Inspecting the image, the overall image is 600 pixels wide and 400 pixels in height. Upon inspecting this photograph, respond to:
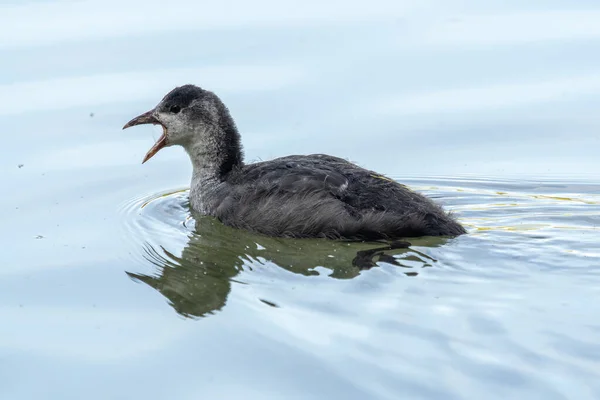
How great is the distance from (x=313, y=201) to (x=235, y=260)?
101 cm

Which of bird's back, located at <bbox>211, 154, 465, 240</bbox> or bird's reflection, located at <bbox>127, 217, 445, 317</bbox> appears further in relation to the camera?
bird's back, located at <bbox>211, 154, 465, 240</bbox>

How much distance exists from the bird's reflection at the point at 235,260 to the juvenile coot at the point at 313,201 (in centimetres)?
13

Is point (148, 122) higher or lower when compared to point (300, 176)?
higher

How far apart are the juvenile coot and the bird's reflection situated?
5.0 inches

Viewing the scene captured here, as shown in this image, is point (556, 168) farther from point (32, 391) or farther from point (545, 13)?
point (32, 391)

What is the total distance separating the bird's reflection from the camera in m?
9.44

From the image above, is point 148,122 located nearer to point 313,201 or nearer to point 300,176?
point 300,176

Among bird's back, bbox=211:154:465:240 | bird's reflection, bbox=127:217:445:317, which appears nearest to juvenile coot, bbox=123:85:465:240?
bird's back, bbox=211:154:465:240

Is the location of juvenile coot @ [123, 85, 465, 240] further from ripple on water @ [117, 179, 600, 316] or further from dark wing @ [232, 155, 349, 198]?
ripple on water @ [117, 179, 600, 316]

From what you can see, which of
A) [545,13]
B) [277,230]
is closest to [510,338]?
[277,230]

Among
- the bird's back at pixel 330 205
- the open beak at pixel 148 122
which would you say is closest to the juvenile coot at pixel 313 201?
the bird's back at pixel 330 205

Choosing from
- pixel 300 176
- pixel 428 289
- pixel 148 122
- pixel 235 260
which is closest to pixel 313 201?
pixel 300 176

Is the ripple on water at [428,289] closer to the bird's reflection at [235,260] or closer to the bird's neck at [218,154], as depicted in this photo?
the bird's reflection at [235,260]

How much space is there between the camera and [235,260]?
10133 millimetres
